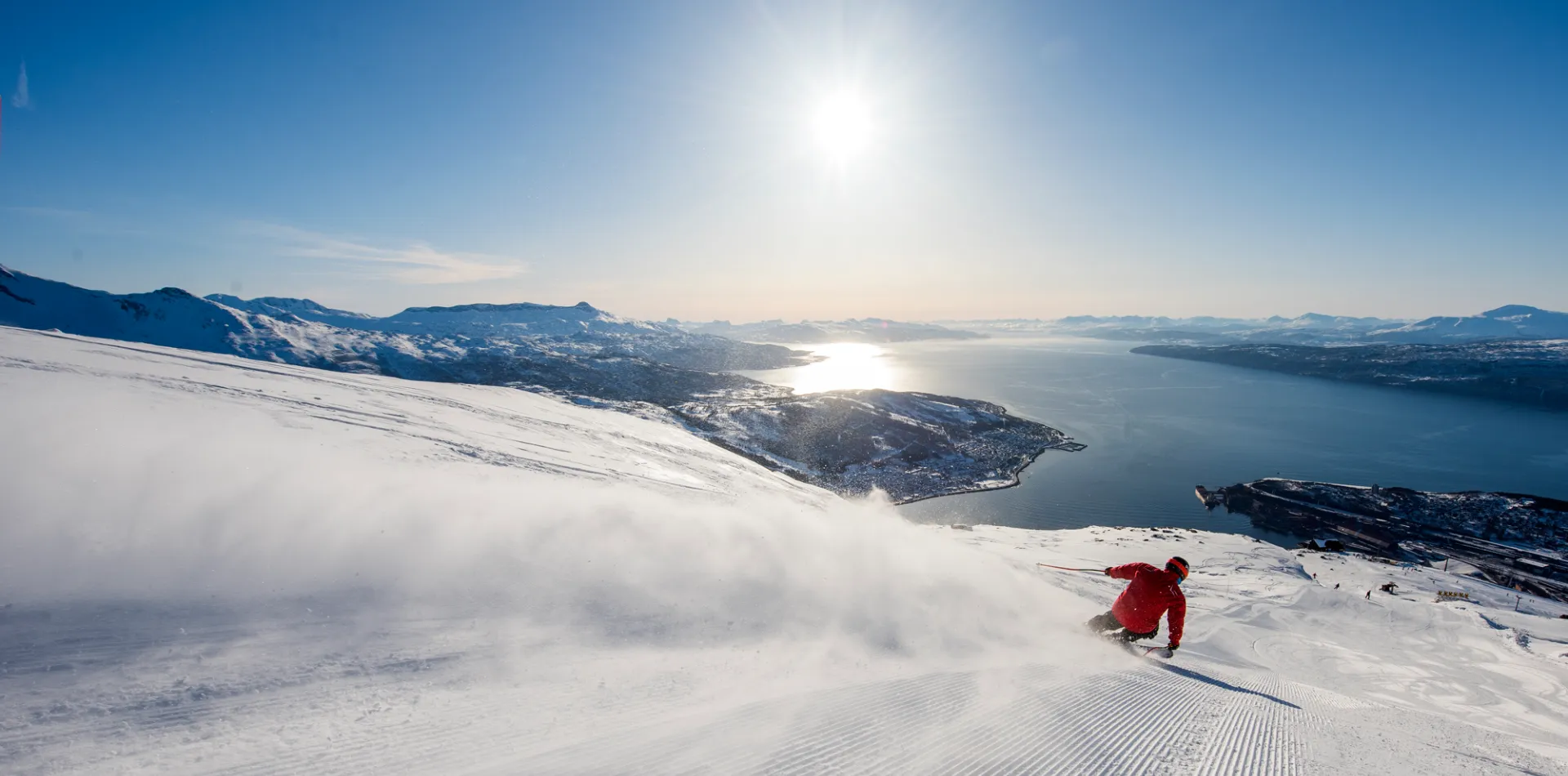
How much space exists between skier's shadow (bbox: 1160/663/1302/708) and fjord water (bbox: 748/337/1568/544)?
45.3 m

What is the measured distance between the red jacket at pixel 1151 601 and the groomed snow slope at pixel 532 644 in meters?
0.69

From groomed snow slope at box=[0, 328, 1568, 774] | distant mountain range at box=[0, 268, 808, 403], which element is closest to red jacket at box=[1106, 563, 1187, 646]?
groomed snow slope at box=[0, 328, 1568, 774]

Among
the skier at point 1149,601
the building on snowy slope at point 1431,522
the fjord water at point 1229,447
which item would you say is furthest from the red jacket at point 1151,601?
the building on snowy slope at point 1431,522

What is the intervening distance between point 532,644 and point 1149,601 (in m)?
10.7

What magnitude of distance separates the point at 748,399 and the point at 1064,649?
274 ft

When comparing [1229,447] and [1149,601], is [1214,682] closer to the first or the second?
[1149,601]

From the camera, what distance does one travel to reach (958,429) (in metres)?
84.2

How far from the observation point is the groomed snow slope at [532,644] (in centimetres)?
484

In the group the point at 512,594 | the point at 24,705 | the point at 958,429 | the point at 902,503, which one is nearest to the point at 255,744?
the point at 24,705

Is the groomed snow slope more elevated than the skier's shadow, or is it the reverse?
the groomed snow slope

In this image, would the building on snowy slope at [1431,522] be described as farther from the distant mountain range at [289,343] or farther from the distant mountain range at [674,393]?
the distant mountain range at [289,343]

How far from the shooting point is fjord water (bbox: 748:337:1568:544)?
191 ft

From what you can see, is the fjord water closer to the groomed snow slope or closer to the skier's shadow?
the skier's shadow

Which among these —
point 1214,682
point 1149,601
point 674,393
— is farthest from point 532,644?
point 674,393
